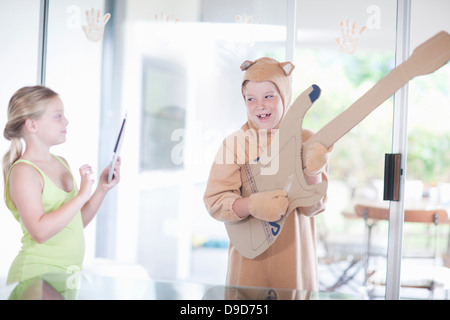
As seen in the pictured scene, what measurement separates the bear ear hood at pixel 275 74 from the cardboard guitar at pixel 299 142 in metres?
0.17

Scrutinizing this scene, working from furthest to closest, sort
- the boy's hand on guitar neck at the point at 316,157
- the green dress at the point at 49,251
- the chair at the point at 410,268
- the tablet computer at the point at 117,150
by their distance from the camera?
the chair at the point at 410,268 < the tablet computer at the point at 117,150 < the green dress at the point at 49,251 < the boy's hand on guitar neck at the point at 316,157

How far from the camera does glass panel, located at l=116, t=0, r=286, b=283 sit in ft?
6.63

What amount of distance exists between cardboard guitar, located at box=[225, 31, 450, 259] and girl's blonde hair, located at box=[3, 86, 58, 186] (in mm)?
719

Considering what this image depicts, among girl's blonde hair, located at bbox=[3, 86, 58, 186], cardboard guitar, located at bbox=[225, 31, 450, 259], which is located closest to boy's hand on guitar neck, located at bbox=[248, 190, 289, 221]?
cardboard guitar, located at bbox=[225, 31, 450, 259]

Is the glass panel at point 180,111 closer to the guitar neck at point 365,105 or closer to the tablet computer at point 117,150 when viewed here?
the tablet computer at point 117,150

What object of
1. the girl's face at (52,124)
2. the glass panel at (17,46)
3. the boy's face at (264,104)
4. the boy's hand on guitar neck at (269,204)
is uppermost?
the glass panel at (17,46)

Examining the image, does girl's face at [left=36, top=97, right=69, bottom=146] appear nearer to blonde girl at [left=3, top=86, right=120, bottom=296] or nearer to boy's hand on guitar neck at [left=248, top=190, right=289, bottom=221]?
blonde girl at [left=3, top=86, right=120, bottom=296]

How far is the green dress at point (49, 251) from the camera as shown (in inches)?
57.1

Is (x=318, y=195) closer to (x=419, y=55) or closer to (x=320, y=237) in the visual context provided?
(x=419, y=55)

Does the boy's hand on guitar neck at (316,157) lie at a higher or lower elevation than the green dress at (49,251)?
higher

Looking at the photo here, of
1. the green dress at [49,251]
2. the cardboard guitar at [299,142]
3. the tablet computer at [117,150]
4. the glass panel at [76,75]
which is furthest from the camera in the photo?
the glass panel at [76,75]

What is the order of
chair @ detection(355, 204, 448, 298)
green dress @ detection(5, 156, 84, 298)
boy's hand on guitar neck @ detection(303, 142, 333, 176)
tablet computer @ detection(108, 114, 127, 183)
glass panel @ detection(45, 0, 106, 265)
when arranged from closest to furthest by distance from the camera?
boy's hand on guitar neck @ detection(303, 142, 333, 176) < green dress @ detection(5, 156, 84, 298) < tablet computer @ detection(108, 114, 127, 183) < chair @ detection(355, 204, 448, 298) < glass panel @ detection(45, 0, 106, 265)

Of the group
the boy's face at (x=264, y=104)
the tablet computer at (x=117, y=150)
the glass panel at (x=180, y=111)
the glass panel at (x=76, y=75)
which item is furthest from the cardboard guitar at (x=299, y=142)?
the glass panel at (x=76, y=75)

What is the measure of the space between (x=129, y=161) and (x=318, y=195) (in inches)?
49.0
